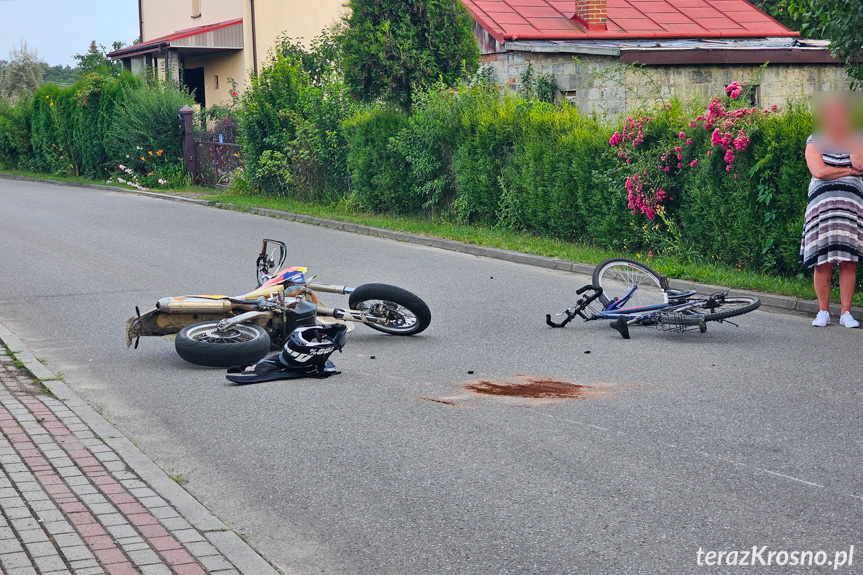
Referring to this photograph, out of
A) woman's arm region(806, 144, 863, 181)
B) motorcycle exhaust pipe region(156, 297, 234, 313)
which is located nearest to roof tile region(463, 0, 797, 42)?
woman's arm region(806, 144, 863, 181)

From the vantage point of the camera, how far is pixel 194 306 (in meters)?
8.22

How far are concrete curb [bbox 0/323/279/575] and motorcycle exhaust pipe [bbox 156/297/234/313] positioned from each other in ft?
3.37

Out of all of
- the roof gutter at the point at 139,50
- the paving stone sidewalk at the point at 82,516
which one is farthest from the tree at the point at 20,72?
the paving stone sidewalk at the point at 82,516

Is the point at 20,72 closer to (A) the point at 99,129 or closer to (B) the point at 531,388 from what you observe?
(A) the point at 99,129

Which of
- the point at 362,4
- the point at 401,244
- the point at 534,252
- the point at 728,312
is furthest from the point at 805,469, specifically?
the point at 362,4

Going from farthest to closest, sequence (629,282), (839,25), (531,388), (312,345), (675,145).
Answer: (675,145)
(839,25)
(629,282)
(312,345)
(531,388)

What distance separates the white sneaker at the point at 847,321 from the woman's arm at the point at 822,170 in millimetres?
1293

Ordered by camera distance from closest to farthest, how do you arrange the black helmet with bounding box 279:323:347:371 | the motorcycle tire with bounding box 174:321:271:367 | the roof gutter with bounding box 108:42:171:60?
1. the black helmet with bounding box 279:323:347:371
2. the motorcycle tire with bounding box 174:321:271:367
3. the roof gutter with bounding box 108:42:171:60

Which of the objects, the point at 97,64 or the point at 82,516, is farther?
the point at 97,64

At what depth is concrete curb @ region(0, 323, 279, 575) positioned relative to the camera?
14.4 feet

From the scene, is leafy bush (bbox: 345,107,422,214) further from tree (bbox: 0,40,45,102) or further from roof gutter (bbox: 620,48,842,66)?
tree (bbox: 0,40,45,102)

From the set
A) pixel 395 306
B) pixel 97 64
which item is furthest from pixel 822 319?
pixel 97 64

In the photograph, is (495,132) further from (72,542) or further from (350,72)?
(72,542)

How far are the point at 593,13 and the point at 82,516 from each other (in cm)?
2360
